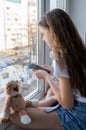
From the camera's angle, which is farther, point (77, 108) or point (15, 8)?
point (15, 8)

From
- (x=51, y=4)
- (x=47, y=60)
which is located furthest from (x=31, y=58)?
(x=51, y=4)

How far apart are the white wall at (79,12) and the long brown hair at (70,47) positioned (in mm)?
864

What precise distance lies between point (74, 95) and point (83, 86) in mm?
76

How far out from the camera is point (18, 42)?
1420mm

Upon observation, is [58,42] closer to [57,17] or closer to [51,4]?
[57,17]

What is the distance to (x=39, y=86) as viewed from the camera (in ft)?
5.56

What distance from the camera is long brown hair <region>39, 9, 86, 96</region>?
3.59 feet

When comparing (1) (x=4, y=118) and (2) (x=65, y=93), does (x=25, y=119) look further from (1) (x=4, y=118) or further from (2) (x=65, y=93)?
(2) (x=65, y=93)

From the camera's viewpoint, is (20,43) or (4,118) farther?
(20,43)

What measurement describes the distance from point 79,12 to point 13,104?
1.11 m

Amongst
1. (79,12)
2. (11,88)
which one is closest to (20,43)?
(11,88)

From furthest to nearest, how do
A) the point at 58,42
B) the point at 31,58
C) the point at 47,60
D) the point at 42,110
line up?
the point at 47,60 → the point at 31,58 → the point at 42,110 → the point at 58,42

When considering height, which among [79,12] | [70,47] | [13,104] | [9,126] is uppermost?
[79,12]

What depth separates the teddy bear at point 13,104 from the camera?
3.85ft
